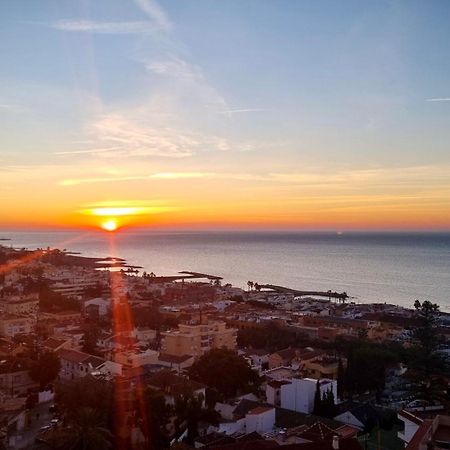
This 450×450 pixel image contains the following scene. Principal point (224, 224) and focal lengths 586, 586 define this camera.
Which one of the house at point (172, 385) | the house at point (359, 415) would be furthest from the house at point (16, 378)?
the house at point (359, 415)

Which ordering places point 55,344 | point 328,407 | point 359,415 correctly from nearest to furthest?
1. point 359,415
2. point 328,407
3. point 55,344

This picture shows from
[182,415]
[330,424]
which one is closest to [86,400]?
[182,415]

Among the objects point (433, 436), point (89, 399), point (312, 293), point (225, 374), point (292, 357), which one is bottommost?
point (312, 293)

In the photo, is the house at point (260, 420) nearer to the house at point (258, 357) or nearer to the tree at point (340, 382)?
the tree at point (340, 382)

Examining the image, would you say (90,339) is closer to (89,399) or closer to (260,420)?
(89,399)

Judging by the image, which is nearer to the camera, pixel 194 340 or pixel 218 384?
pixel 218 384

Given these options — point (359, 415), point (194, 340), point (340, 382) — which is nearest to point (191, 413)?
point (359, 415)

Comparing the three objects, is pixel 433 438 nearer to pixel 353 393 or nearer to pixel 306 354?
pixel 353 393

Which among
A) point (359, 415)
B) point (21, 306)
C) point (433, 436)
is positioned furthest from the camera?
point (21, 306)
